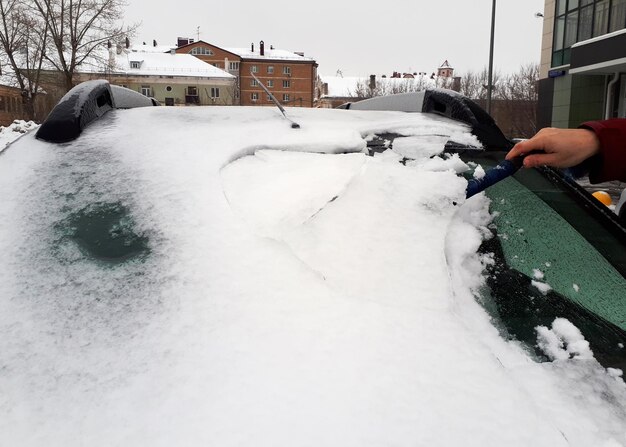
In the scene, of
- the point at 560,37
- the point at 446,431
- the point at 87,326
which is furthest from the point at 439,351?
the point at 560,37

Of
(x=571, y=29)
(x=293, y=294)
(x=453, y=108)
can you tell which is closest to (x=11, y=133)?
(x=453, y=108)

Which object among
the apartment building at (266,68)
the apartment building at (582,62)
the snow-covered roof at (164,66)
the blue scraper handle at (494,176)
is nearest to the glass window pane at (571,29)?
the apartment building at (582,62)

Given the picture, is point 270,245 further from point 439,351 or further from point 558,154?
point 558,154

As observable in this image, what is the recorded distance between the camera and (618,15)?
17.9m

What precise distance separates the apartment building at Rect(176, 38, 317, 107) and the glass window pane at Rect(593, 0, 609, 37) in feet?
149

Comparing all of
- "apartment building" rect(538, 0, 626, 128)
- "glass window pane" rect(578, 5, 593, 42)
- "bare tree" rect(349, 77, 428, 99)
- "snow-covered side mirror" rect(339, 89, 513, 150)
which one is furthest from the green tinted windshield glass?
→ "bare tree" rect(349, 77, 428, 99)

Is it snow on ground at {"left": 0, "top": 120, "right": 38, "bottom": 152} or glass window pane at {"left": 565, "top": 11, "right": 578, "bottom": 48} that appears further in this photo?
glass window pane at {"left": 565, "top": 11, "right": 578, "bottom": 48}

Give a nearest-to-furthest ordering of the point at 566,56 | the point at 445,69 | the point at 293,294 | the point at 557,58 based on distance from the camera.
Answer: the point at 293,294, the point at 566,56, the point at 557,58, the point at 445,69

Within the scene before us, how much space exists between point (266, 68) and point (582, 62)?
1985 inches

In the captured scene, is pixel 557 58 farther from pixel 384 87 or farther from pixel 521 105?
pixel 384 87

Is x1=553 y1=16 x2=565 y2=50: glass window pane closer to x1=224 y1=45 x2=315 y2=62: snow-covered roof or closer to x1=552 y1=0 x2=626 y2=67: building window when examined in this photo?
x1=552 y1=0 x2=626 y2=67: building window

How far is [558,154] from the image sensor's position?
148cm

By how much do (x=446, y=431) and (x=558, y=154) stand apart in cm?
103

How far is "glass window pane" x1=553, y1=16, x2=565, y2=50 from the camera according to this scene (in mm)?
22277
